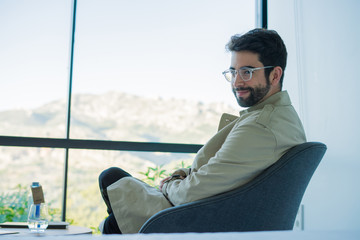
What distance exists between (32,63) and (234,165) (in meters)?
2.63

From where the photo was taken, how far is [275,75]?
1.83 metres

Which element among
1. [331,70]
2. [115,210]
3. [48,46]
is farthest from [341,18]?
[48,46]

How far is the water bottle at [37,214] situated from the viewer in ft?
6.10

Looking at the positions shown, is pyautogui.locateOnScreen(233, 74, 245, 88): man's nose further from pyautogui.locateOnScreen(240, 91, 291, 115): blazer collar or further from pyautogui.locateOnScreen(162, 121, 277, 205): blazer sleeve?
pyautogui.locateOnScreen(162, 121, 277, 205): blazer sleeve

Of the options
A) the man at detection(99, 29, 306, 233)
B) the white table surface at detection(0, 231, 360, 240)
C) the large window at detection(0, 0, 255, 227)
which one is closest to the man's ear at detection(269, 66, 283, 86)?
the man at detection(99, 29, 306, 233)

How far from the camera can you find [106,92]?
3.60 meters

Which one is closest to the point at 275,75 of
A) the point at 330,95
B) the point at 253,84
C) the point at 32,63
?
the point at 253,84

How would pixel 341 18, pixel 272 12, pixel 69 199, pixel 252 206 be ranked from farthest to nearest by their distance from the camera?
1. pixel 272 12
2. pixel 69 199
3. pixel 341 18
4. pixel 252 206

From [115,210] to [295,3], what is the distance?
92.2 inches

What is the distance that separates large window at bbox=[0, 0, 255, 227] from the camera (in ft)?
11.3

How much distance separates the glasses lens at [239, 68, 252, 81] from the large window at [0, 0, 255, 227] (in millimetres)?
1647

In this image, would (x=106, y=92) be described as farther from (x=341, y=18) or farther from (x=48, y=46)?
(x=341, y=18)

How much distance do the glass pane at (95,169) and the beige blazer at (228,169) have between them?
6.24ft

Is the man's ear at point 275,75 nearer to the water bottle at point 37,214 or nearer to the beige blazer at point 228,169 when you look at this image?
the beige blazer at point 228,169
